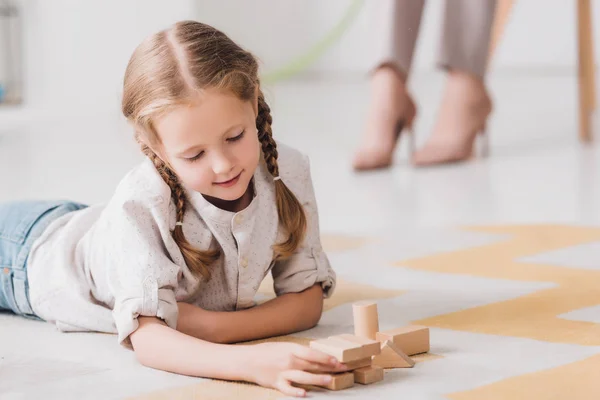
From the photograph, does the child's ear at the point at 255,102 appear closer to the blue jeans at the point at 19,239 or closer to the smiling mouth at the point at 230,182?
the smiling mouth at the point at 230,182

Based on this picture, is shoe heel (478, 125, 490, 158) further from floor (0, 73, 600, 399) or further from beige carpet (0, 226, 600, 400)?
beige carpet (0, 226, 600, 400)

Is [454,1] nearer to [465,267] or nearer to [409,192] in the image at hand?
[409,192]

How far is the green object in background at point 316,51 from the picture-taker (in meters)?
4.58

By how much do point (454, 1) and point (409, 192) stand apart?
552 mm

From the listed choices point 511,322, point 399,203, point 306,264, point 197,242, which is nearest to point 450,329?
point 511,322

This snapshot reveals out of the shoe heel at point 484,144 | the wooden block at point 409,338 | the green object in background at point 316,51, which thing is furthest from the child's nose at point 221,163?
the green object in background at point 316,51

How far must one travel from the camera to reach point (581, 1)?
96.3 inches

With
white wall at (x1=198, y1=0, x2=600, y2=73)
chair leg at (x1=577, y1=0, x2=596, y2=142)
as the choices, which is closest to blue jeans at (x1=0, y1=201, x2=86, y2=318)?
chair leg at (x1=577, y1=0, x2=596, y2=142)

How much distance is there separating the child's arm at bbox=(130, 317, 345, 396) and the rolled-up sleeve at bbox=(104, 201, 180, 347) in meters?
0.01

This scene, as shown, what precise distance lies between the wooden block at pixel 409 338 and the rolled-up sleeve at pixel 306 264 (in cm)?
16

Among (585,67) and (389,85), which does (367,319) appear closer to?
(389,85)

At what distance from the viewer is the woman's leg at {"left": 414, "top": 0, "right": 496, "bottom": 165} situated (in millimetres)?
2268

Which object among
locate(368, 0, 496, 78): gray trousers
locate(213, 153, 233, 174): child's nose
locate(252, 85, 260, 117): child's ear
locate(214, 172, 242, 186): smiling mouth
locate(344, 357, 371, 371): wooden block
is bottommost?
locate(344, 357, 371, 371): wooden block

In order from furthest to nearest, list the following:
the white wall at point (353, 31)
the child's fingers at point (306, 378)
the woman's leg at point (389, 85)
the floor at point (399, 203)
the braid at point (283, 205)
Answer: the white wall at point (353, 31), the woman's leg at point (389, 85), the braid at point (283, 205), the floor at point (399, 203), the child's fingers at point (306, 378)
